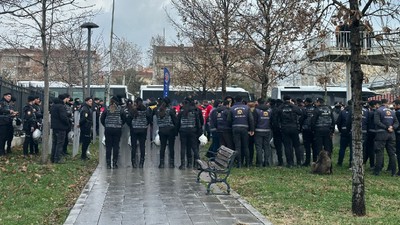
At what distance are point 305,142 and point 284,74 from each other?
4.38 meters

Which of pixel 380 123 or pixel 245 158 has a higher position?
pixel 380 123

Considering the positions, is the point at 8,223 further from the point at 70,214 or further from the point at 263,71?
the point at 263,71

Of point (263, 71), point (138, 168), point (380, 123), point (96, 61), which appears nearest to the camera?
point (380, 123)

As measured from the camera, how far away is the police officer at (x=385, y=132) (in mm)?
14930

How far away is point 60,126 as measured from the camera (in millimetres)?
16578

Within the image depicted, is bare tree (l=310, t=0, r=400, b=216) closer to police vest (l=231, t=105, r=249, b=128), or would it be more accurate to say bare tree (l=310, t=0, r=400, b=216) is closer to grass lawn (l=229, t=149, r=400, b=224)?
grass lawn (l=229, t=149, r=400, b=224)

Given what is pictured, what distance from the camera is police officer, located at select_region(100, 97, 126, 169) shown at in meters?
16.0

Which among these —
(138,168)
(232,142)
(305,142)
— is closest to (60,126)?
(138,168)

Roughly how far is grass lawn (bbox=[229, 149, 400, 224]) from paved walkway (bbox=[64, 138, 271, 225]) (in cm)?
54

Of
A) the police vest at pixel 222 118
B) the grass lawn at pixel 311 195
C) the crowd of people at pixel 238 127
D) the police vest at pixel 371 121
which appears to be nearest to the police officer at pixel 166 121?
the crowd of people at pixel 238 127

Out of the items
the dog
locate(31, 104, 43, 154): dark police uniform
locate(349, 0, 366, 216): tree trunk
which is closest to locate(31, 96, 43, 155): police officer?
locate(31, 104, 43, 154): dark police uniform

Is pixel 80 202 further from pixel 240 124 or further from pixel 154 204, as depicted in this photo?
pixel 240 124

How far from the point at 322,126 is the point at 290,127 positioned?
0.88 m

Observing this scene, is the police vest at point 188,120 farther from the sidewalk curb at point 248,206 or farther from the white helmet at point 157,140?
the sidewalk curb at point 248,206
